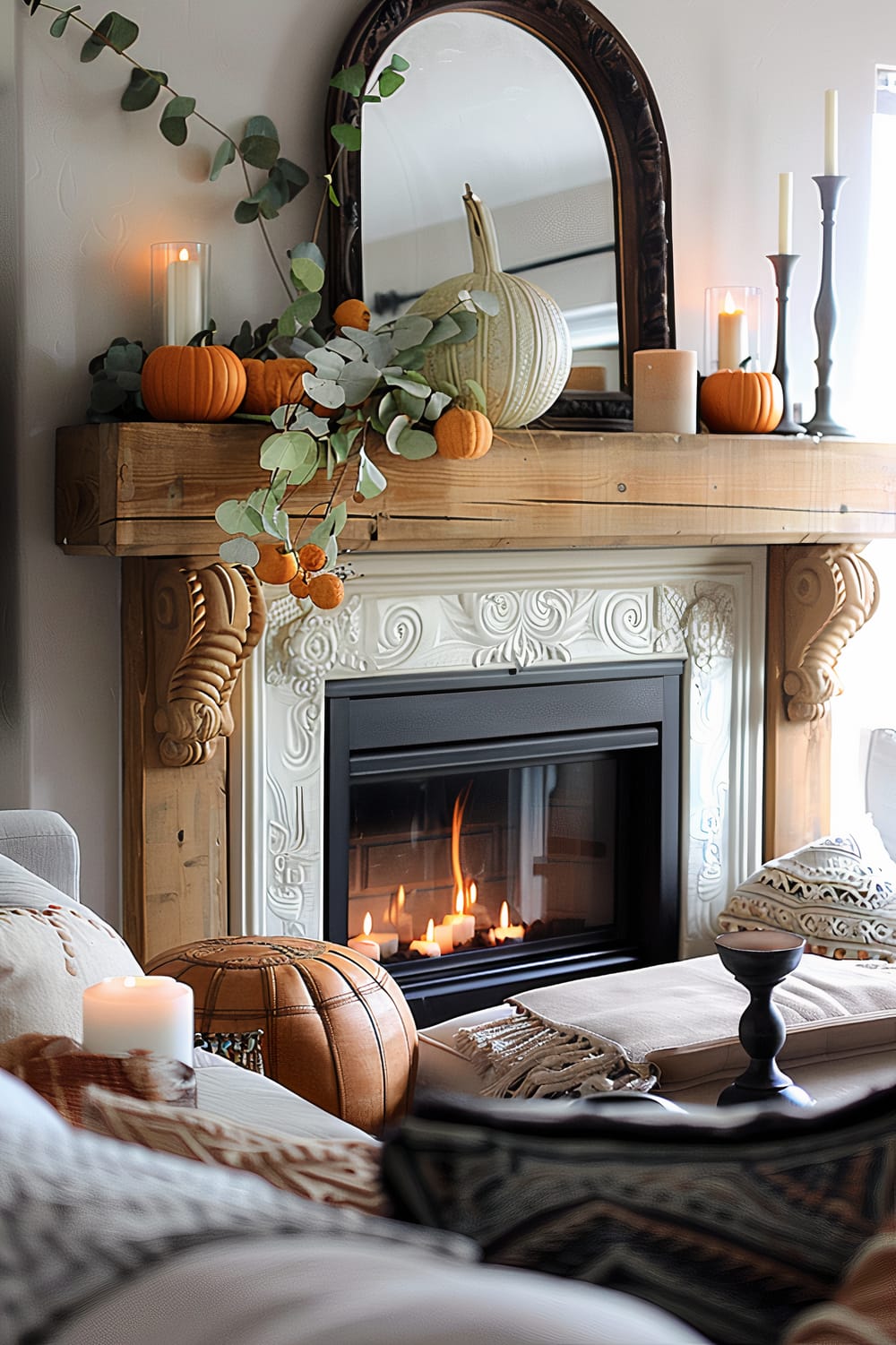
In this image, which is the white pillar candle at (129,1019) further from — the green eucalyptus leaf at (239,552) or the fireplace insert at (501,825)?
the fireplace insert at (501,825)

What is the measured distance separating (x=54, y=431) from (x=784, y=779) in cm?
179

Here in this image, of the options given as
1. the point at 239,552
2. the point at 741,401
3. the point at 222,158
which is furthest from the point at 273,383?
the point at 741,401

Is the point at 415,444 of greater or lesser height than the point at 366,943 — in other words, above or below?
above

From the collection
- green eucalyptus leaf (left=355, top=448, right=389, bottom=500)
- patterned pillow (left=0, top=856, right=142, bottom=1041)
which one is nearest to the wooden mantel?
green eucalyptus leaf (left=355, top=448, right=389, bottom=500)

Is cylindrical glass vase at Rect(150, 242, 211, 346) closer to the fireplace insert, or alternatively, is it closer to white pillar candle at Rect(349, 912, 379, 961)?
the fireplace insert

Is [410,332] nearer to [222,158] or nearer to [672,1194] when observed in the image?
[222,158]

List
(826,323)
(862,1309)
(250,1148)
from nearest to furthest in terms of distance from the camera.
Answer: (862,1309) → (250,1148) → (826,323)

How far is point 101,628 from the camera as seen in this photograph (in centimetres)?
236

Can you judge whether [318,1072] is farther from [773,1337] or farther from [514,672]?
[773,1337]

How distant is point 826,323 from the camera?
2.95 m

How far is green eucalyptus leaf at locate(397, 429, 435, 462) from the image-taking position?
225 cm

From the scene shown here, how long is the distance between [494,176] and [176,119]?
0.68 metres

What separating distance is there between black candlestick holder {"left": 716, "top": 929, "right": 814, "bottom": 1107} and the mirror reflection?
57.4 inches

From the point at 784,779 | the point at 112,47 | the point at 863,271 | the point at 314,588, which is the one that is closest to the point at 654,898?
the point at 784,779
